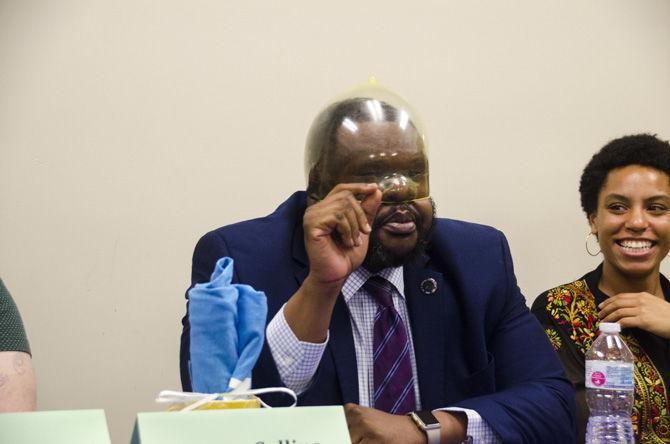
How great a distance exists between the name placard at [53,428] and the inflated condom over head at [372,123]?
0.54m

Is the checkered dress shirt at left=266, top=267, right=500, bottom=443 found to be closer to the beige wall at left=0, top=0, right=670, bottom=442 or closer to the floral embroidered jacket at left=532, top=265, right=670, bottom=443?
the floral embroidered jacket at left=532, top=265, right=670, bottom=443

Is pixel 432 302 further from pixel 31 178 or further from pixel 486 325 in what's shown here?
pixel 31 178

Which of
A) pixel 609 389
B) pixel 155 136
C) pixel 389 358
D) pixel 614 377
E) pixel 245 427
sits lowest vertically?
pixel 609 389

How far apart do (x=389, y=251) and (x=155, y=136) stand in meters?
1.07

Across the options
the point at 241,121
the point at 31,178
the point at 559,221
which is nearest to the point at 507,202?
the point at 559,221

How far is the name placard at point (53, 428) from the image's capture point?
0.74m

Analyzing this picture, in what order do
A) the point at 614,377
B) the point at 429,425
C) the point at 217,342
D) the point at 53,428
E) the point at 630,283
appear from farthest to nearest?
the point at 630,283 → the point at 614,377 → the point at 429,425 → the point at 217,342 → the point at 53,428

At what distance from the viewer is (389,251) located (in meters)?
1.37

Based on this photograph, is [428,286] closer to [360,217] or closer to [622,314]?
[360,217]

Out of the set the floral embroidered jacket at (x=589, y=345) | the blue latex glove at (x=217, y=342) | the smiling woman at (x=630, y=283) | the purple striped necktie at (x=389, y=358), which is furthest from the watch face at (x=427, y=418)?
the smiling woman at (x=630, y=283)

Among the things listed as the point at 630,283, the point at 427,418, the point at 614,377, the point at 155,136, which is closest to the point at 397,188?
the point at 427,418

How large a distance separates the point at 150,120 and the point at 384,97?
112 centimetres

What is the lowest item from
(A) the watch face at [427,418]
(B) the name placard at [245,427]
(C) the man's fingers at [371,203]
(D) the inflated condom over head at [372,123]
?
(A) the watch face at [427,418]

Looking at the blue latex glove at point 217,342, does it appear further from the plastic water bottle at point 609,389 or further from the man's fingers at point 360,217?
the plastic water bottle at point 609,389
